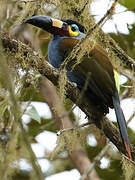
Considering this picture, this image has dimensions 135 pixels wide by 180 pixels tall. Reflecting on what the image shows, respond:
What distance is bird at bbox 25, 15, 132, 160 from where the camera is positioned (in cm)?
262

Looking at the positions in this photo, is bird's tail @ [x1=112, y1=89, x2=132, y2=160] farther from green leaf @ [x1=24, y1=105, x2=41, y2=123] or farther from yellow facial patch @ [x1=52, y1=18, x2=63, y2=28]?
yellow facial patch @ [x1=52, y1=18, x2=63, y2=28]

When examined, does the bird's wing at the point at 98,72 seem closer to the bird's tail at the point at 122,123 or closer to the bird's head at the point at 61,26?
the bird's tail at the point at 122,123

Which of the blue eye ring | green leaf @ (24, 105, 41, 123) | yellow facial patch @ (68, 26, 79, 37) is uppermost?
the blue eye ring

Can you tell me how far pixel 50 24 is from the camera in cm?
294

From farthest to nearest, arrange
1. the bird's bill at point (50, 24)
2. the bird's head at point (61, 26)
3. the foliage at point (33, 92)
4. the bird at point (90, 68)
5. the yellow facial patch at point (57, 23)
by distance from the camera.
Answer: the yellow facial patch at point (57, 23) → the bird's head at point (61, 26) → the bird's bill at point (50, 24) → the bird at point (90, 68) → the foliage at point (33, 92)

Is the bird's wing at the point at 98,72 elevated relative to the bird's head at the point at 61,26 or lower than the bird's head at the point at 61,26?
lower

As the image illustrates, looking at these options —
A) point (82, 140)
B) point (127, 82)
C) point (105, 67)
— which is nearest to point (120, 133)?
point (82, 140)

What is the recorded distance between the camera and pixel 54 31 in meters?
3.08

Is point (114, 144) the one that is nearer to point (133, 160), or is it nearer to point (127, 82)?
point (133, 160)

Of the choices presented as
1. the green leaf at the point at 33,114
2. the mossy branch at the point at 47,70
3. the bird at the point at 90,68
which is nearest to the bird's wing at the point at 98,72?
the bird at the point at 90,68

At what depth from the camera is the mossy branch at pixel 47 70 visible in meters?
2.37

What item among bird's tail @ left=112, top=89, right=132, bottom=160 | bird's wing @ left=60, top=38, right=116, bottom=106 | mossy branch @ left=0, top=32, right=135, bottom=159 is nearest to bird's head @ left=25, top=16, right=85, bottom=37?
bird's wing @ left=60, top=38, right=116, bottom=106

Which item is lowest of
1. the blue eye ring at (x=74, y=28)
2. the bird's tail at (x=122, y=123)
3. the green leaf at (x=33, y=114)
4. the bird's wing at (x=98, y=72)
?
the green leaf at (x=33, y=114)

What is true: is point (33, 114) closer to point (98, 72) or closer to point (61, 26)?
point (98, 72)
